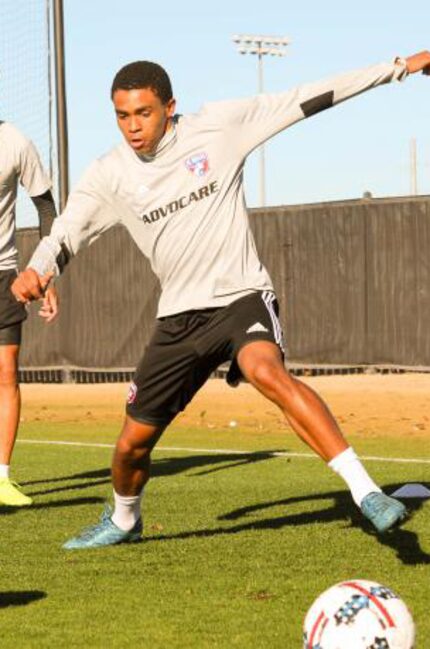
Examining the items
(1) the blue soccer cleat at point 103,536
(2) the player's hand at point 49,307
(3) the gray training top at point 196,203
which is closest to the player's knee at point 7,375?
(2) the player's hand at point 49,307

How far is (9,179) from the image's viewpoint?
10.6m

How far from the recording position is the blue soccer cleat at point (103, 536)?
8586mm

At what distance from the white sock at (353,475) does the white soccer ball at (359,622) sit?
1518mm

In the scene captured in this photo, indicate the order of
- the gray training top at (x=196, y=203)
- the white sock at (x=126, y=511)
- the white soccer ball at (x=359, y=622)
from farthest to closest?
1. the white sock at (x=126, y=511)
2. the gray training top at (x=196, y=203)
3. the white soccer ball at (x=359, y=622)

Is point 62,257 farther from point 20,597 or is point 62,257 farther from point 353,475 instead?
point 353,475

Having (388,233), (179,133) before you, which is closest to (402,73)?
(179,133)

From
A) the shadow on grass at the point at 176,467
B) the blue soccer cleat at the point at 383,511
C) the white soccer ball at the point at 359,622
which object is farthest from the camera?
the shadow on grass at the point at 176,467

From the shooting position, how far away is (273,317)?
A: 310 inches

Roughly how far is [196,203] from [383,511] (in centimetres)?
184

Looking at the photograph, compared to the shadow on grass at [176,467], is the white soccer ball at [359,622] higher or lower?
higher

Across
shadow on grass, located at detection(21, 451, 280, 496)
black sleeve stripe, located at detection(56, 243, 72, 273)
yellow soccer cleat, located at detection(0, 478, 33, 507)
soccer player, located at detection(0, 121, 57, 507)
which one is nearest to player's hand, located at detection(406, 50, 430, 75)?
black sleeve stripe, located at detection(56, 243, 72, 273)

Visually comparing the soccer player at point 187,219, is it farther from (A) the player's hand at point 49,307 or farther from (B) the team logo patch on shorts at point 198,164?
(A) the player's hand at point 49,307

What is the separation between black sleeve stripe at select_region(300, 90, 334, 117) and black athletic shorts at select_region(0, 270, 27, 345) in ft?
11.4

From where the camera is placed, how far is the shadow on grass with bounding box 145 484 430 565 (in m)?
8.30
